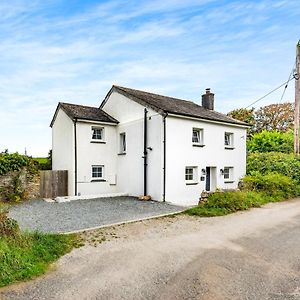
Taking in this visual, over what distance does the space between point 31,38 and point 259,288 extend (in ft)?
39.2

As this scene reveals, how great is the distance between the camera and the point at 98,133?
→ 19922mm

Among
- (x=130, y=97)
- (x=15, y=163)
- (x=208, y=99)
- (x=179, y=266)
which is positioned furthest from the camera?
(x=208, y=99)

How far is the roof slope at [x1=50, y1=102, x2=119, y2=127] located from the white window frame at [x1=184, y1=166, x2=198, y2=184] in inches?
242

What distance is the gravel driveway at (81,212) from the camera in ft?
34.7

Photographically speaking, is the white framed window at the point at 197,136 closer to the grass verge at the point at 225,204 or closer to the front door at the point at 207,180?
the front door at the point at 207,180

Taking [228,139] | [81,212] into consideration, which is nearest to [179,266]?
[81,212]

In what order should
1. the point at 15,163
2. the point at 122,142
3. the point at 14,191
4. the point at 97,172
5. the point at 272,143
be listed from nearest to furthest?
the point at 14,191, the point at 15,163, the point at 97,172, the point at 122,142, the point at 272,143

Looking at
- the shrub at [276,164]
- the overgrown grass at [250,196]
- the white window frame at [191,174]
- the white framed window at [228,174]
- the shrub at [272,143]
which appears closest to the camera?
the overgrown grass at [250,196]

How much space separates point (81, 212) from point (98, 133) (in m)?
7.89

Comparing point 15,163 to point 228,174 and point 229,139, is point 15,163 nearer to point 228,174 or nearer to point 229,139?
point 228,174

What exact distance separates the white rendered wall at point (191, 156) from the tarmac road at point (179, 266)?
21.1ft

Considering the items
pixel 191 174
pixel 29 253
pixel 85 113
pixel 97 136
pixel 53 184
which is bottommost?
pixel 29 253

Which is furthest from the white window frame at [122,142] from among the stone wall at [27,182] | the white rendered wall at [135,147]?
the stone wall at [27,182]

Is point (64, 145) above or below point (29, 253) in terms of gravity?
above
